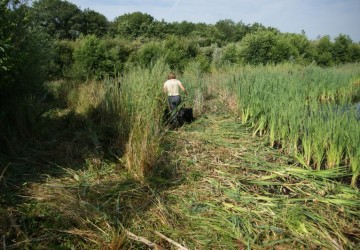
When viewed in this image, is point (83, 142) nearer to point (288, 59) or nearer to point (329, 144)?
point (329, 144)

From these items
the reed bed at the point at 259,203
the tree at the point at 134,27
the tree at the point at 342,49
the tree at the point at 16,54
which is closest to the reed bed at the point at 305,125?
the reed bed at the point at 259,203

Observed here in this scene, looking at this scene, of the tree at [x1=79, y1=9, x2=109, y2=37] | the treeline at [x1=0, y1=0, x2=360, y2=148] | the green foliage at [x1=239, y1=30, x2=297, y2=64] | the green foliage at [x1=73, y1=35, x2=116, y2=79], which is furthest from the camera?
the tree at [x1=79, y1=9, x2=109, y2=37]

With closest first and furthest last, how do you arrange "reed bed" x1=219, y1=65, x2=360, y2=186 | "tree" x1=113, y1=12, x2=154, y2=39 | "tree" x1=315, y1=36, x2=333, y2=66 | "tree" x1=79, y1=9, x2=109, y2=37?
"reed bed" x1=219, y1=65, x2=360, y2=186 < "tree" x1=315, y1=36, x2=333, y2=66 < "tree" x1=113, y1=12, x2=154, y2=39 < "tree" x1=79, y1=9, x2=109, y2=37

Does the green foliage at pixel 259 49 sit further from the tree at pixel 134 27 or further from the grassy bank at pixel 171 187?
the tree at pixel 134 27

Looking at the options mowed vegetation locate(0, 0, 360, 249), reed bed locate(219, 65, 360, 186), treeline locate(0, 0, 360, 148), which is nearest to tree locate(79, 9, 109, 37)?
treeline locate(0, 0, 360, 148)

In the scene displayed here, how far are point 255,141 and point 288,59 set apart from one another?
538 inches

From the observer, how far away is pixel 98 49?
33.3ft

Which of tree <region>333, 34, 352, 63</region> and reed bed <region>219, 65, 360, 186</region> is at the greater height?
tree <region>333, 34, 352, 63</region>

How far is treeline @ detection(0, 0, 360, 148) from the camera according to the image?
14.7 ft

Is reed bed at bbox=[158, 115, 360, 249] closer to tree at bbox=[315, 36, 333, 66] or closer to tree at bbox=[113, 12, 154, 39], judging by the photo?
tree at bbox=[315, 36, 333, 66]

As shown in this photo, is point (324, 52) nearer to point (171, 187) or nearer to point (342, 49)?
point (342, 49)

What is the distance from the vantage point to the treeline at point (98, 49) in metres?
4.48

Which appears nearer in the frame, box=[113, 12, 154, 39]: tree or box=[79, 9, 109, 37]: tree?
box=[113, 12, 154, 39]: tree

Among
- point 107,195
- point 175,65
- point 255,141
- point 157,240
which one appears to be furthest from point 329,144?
point 175,65
